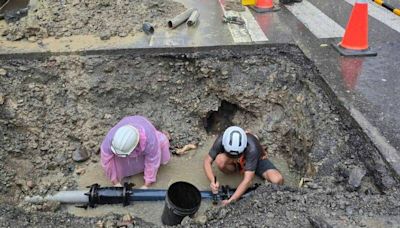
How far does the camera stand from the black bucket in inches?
142

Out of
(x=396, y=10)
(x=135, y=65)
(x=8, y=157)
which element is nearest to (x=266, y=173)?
(x=135, y=65)

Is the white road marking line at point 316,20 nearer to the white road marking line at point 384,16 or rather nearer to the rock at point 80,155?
the white road marking line at point 384,16

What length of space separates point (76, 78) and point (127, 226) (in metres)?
2.46

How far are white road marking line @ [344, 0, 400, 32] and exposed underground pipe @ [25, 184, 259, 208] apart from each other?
3551 mm

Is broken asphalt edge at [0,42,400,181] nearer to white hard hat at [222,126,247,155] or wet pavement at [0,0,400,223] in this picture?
wet pavement at [0,0,400,223]

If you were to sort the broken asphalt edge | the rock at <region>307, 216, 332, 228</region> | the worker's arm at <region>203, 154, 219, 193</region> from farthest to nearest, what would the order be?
the worker's arm at <region>203, 154, 219, 193</region>, the broken asphalt edge, the rock at <region>307, 216, 332, 228</region>

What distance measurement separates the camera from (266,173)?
176 inches

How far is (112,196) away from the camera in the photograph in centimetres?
421

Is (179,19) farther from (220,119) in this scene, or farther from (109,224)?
(109,224)

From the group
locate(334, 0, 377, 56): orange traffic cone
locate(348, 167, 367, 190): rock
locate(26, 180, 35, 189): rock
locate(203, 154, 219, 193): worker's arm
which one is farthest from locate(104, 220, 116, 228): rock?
locate(334, 0, 377, 56): orange traffic cone

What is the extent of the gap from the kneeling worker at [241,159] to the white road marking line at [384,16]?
306cm

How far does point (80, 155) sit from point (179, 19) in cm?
235

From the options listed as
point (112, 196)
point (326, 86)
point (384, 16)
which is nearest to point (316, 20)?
point (384, 16)

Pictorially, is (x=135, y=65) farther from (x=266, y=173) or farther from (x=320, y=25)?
(x=320, y=25)
